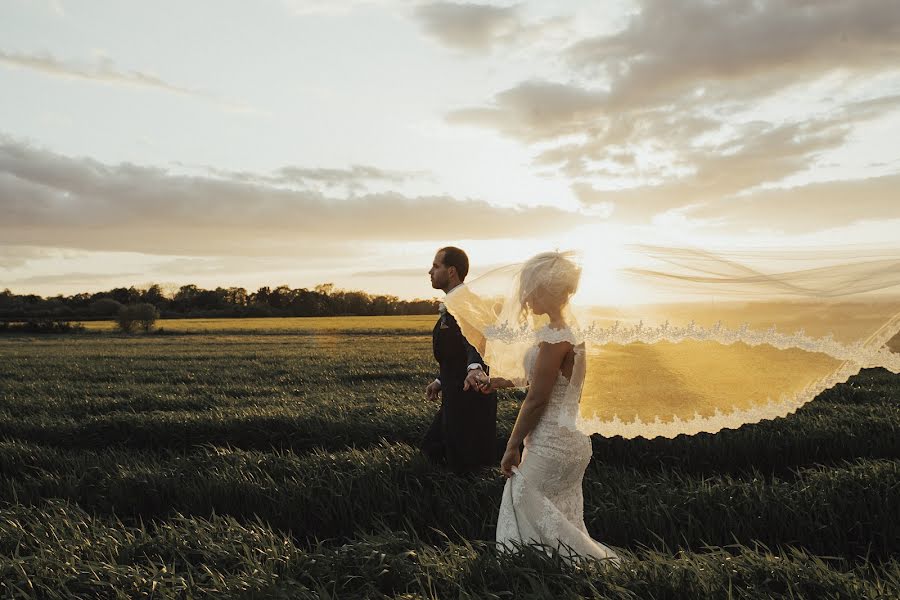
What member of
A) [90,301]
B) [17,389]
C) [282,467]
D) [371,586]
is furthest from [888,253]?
[90,301]

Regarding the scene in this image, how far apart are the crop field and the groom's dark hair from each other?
212 centimetres

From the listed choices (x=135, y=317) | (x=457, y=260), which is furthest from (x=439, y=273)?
(x=135, y=317)

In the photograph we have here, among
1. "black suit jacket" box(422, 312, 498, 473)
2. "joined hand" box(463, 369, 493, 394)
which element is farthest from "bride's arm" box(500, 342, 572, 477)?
"black suit jacket" box(422, 312, 498, 473)

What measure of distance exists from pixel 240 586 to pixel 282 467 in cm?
349

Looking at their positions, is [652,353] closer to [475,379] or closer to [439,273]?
[475,379]

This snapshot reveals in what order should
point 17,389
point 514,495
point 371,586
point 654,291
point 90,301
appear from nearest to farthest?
point 371,586, point 514,495, point 654,291, point 17,389, point 90,301

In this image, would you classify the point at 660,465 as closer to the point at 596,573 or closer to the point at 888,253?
the point at 888,253

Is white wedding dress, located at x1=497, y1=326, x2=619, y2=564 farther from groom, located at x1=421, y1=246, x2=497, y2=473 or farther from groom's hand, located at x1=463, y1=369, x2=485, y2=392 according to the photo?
groom, located at x1=421, y1=246, x2=497, y2=473

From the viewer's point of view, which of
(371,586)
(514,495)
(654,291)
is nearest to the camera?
(371,586)

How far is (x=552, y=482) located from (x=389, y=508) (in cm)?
Answer: 242

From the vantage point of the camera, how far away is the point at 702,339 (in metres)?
4.72

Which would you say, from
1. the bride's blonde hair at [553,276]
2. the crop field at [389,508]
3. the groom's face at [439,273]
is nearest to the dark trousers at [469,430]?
the crop field at [389,508]

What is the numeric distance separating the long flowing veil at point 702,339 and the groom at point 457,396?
1.03 metres

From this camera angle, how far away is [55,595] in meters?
4.05
